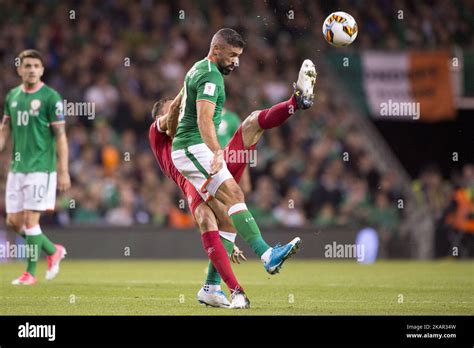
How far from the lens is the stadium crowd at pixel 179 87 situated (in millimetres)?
18297

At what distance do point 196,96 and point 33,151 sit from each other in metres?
3.31

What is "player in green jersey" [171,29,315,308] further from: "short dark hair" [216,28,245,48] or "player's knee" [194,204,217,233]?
"player's knee" [194,204,217,233]

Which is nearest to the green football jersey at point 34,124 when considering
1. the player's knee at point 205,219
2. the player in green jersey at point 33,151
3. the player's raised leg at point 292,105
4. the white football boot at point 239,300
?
the player in green jersey at point 33,151

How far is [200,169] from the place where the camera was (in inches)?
352

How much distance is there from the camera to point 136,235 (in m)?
17.6

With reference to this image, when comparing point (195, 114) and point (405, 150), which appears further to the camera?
point (405, 150)

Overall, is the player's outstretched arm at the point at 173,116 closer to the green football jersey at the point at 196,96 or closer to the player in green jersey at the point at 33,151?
the green football jersey at the point at 196,96

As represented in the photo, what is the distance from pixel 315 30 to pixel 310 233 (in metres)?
3.64

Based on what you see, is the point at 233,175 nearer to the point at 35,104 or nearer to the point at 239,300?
the point at 239,300

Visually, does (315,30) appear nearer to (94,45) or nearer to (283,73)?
(283,73)

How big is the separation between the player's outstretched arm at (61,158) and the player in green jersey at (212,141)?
257cm
